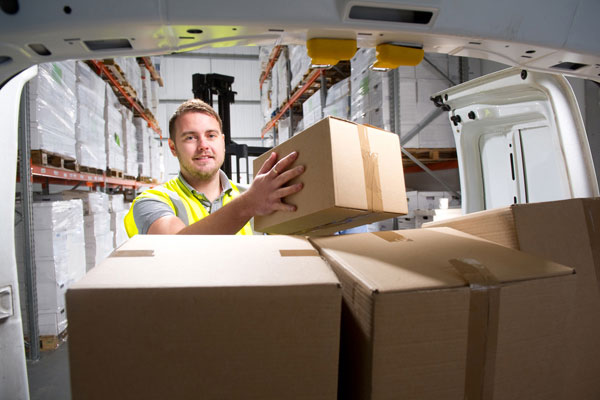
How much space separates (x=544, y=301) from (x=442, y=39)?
703mm

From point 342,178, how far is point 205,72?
48.1 ft

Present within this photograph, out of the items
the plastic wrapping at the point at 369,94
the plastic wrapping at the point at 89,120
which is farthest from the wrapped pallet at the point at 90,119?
the plastic wrapping at the point at 369,94

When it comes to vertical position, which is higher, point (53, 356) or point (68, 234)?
point (68, 234)

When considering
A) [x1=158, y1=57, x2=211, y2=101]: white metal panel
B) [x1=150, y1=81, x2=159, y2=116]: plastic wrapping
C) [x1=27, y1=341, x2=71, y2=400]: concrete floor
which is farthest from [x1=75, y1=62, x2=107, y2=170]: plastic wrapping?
[x1=158, y1=57, x2=211, y2=101]: white metal panel

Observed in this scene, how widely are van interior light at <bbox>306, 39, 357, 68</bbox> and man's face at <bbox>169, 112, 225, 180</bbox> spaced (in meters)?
1.44

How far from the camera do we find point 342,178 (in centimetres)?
111

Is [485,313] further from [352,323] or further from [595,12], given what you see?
[595,12]

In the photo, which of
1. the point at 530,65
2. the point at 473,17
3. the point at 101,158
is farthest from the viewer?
the point at 101,158

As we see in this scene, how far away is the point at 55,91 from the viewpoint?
3.10 m

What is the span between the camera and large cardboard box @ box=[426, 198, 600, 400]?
1.08 meters

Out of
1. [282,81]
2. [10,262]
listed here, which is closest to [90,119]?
[10,262]

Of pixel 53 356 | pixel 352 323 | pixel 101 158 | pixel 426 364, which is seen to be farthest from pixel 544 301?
pixel 101 158

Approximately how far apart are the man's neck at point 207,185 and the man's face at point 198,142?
0.06 metres

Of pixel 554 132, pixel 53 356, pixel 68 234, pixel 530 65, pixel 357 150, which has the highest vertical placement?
pixel 530 65
